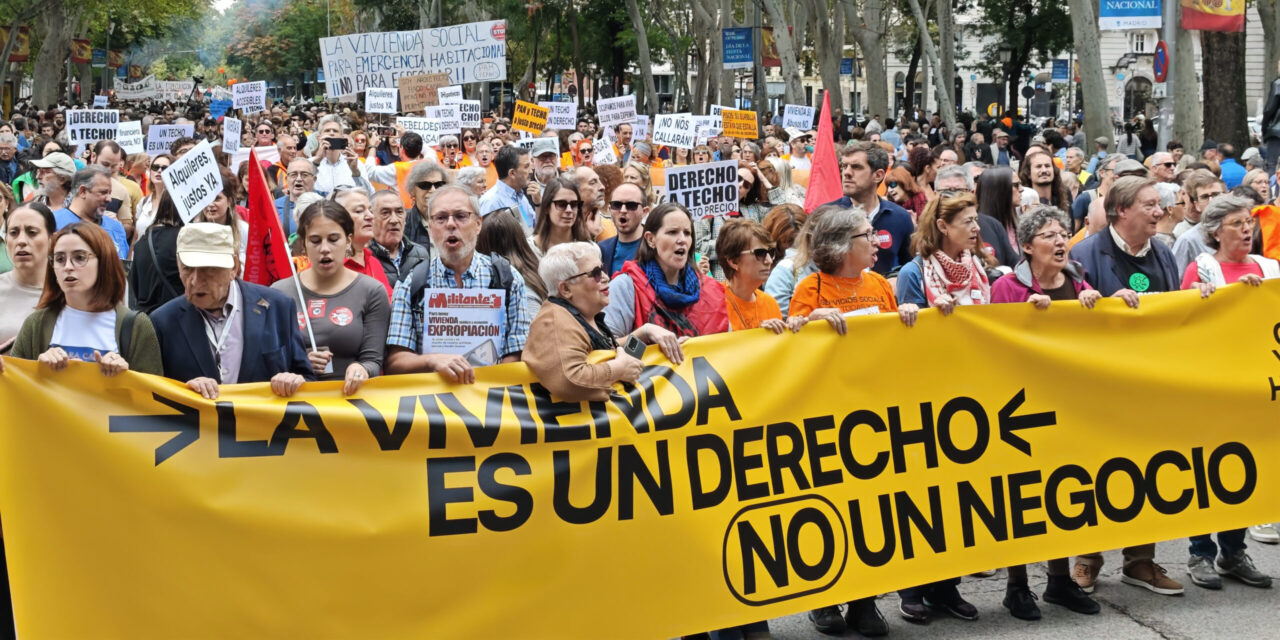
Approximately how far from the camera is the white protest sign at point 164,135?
14422 millimetres

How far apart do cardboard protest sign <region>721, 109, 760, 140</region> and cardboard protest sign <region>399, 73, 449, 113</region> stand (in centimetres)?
495

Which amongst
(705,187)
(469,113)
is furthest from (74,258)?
(469,113)

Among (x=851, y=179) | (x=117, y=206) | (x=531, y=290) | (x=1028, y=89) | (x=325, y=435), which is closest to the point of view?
(x=325, y=435)

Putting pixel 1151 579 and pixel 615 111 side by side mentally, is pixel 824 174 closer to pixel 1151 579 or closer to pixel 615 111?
pixel 1151 579

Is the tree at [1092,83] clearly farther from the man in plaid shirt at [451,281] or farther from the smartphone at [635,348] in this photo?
the smartphone at [635,348]

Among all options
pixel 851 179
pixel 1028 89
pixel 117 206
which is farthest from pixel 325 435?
pixel 1028 89

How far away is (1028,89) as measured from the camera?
167 feet

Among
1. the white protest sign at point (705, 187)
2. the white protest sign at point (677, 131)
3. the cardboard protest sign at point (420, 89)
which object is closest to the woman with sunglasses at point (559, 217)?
the white protest sign at point (705, 187)

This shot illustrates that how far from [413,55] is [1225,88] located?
39.8 ft

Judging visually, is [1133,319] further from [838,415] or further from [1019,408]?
[838,415]

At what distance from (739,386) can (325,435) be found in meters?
1.49

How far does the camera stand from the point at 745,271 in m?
6.24

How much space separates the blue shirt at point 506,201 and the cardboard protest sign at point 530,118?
7.32m

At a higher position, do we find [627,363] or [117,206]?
[117,206]
